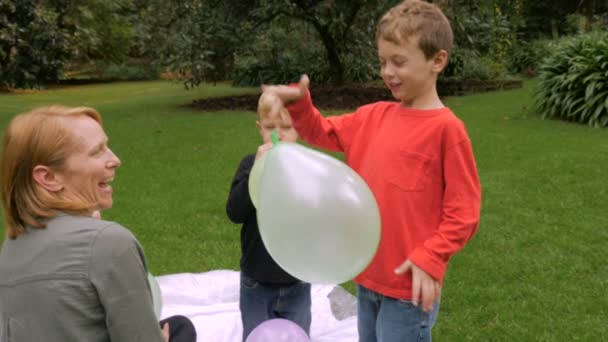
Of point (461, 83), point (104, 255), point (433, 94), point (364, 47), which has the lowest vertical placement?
point (461, 83)

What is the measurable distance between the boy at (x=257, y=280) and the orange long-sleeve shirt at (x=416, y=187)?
0.54 metres

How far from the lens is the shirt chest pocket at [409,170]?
175cm

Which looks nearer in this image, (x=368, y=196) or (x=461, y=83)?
(x=368, y=196)

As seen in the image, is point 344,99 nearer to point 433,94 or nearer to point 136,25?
point 136,25

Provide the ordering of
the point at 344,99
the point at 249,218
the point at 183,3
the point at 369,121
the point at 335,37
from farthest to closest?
the point at 335,37
the point at 344,99
the point at 183,3
the point at 249,218
the point at 369,121

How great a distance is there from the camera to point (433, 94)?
5.92 feet

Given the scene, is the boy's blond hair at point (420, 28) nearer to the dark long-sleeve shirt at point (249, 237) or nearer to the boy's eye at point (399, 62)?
the boy's eye at point (399, 62)

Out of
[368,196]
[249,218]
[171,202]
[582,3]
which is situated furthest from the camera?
[582,3]

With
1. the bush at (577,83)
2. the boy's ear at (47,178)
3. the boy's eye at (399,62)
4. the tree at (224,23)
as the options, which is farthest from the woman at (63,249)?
the tree at (224,23)

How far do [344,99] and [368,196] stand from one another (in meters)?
10.7

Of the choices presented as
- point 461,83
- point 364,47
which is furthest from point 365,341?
point 461,83

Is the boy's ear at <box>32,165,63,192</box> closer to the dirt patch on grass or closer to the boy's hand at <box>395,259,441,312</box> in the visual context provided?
the boy's hand at <box>395,259,441,312</box>

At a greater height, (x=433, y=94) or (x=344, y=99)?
(x=433, y=94)

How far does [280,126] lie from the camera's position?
2016 mm
